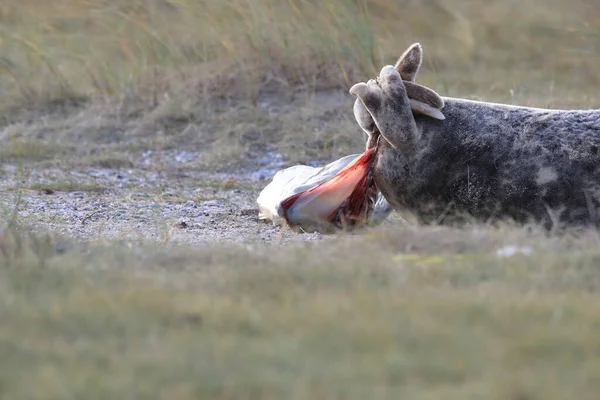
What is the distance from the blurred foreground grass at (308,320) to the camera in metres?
2.56

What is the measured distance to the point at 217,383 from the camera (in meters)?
2.54

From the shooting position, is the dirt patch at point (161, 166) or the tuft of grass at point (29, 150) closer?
the dirt patch at point (161, 166)

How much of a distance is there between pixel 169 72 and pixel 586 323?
754cm

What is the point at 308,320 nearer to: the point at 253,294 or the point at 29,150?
the point at 253,294

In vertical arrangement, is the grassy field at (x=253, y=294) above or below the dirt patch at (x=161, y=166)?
above

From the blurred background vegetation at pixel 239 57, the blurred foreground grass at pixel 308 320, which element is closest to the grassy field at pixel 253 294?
the blurred foreground grass at pixel 308 320

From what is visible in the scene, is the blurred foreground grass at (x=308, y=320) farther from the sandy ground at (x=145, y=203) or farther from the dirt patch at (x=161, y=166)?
the dirt patch at (x=161, y=166)

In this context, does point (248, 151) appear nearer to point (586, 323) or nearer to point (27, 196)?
point (27, 196)

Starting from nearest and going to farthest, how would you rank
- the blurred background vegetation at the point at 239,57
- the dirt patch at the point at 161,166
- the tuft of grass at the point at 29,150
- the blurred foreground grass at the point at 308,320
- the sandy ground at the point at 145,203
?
1. the blurred foreground grass at the point at 308,320
2. the sandy ground at the point at 145,203
3. the dirt patch at the point at 161,166
4. the tuft of grass at the point at 29,150
5. the blurred background vegetation at the point at 239,57

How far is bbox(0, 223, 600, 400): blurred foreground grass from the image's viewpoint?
2557 millimetres

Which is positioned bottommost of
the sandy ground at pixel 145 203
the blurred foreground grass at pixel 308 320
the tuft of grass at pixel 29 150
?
the tuft of grass at pixel 29 150

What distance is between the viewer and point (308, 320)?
3012 millimetres

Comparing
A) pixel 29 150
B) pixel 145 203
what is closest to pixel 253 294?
pixel 145 203

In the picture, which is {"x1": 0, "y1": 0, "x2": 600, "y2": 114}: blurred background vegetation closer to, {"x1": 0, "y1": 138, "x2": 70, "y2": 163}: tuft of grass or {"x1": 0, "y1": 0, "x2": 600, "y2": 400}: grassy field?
{"x1": 0, "y1": 0, "x2": 600, "y2": 400}: grassy field
